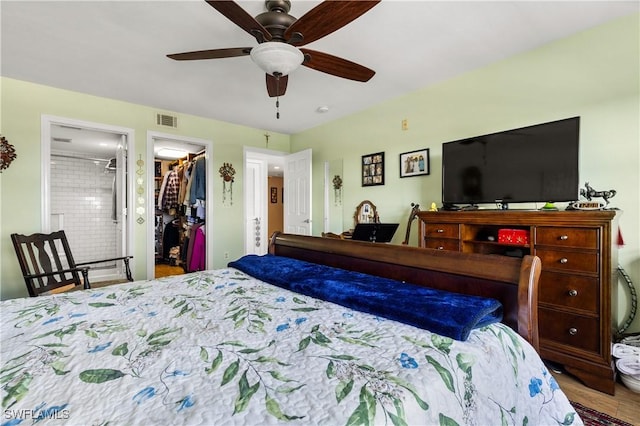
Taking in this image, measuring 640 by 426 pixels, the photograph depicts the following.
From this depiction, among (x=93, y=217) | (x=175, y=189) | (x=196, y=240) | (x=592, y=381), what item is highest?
(x=175, y=189)

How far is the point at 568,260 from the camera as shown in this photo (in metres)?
1.96

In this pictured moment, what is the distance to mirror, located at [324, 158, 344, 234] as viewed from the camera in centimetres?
423

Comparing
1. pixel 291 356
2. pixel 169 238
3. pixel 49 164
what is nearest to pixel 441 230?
pixel 291 356

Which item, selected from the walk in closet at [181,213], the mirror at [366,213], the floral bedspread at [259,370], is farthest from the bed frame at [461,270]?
the walk in closet at [181,213]

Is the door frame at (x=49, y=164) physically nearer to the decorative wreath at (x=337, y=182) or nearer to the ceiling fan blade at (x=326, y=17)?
the decorative wreath at (x=337, y=182)

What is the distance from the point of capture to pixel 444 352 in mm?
859

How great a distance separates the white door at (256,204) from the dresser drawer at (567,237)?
4554mm

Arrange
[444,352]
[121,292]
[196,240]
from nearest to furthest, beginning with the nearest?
[444,352]
[121,292]
[196,240]

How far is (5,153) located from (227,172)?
2.29 meters

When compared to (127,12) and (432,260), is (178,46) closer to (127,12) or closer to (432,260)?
(127,12)

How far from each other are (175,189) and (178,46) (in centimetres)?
354

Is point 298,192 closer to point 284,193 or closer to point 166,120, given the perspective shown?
point 284,193

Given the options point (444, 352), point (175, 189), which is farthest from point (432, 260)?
point (175, 189)

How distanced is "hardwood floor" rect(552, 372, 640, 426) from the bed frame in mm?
1173
